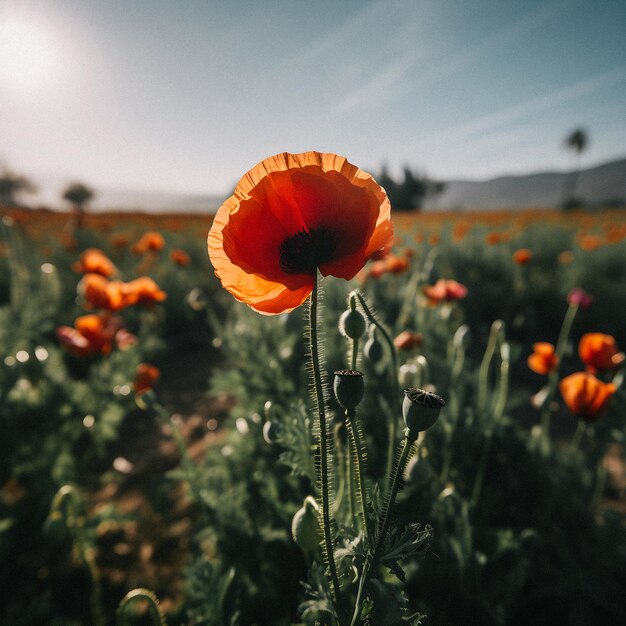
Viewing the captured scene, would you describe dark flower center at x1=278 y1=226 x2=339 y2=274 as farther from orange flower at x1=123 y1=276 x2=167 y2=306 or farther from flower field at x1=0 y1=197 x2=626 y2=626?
orange flower at x1=123 y1=276 x2=167 y2=306

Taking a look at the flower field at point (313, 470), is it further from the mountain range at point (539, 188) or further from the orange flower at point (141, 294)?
the mountain range at point (539, 188)

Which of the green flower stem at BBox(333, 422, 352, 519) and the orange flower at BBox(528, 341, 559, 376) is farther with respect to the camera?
the orange flower at BBox(528, 341, 559, 376)

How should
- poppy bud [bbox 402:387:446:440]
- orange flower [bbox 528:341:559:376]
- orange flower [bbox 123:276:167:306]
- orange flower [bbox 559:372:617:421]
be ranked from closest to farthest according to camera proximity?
poppy bud [bbox 402:387:446:440], orange flower [bbox 559:372:617:421], orange flower [bbox 528:341:559:376], orange flower [bbox 123:276:167:306]

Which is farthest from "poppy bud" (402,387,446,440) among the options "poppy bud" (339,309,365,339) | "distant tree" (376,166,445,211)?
"distant tree" (376,166,445,211)

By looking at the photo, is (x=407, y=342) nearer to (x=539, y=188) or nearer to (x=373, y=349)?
(x=373, y=349)

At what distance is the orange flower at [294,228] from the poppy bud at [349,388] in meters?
0.15

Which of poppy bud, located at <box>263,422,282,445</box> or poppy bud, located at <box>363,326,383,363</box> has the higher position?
poppy bud, located at <box>363,326,383,363</box>

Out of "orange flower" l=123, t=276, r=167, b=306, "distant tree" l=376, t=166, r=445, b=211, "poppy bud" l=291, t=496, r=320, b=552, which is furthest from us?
"distant tree" l=376, t=166, r=445, b=211

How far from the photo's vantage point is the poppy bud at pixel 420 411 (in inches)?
24.0

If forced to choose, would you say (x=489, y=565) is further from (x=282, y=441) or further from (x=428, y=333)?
(x=428, y=333)

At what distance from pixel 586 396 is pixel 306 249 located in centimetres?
151

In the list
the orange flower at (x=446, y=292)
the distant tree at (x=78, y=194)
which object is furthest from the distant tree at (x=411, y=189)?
the orange flower at (x=446, y=292)

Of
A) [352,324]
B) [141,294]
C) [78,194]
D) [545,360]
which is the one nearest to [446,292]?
[545,360]

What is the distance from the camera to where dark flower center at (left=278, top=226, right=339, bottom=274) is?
0.76 metres
